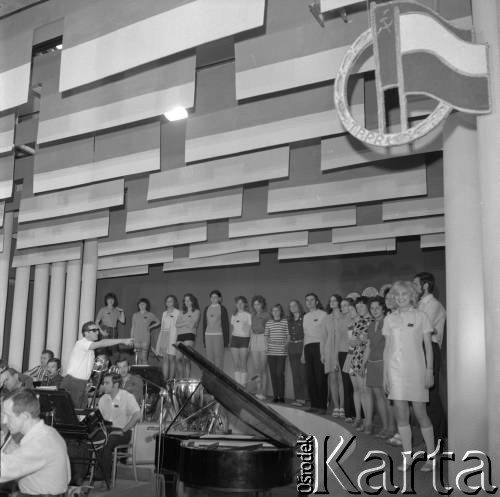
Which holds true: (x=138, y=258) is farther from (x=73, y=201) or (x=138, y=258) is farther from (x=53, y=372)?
(x=53, y=372)

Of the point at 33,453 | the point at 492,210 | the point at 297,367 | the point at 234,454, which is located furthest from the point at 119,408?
the point at 492,210

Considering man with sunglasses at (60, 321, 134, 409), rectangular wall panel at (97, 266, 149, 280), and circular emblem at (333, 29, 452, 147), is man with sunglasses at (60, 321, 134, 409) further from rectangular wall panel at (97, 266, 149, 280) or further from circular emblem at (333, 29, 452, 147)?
rectangular wall panel at (97, 266, 149, 280)

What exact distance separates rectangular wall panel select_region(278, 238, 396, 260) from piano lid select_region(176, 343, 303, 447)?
5.39 m

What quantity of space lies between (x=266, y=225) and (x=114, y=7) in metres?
4.71

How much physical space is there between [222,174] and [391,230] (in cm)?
302

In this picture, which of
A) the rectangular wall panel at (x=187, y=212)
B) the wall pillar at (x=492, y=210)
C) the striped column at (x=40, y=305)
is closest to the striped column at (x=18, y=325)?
the striped column at (x=40, y=305)

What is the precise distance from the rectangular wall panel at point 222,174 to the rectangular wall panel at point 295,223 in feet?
6.00

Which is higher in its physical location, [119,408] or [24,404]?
[24,404]

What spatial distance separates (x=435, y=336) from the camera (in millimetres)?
5742

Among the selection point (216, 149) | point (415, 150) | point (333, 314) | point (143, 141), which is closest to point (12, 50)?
point (143, 141)

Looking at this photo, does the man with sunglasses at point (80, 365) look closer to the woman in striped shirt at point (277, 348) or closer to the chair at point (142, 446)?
the chair at point (142, 446)

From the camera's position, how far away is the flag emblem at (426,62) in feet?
11.2

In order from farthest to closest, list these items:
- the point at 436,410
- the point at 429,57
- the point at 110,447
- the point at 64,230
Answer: the point at 64,230 → the point at 110,447 → the point at 436,410 → the point at 429,57

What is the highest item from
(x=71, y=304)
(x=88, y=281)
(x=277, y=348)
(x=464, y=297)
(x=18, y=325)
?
(x=88, y=281)
